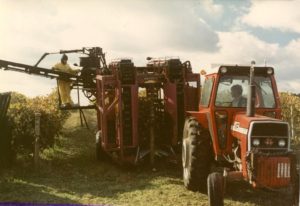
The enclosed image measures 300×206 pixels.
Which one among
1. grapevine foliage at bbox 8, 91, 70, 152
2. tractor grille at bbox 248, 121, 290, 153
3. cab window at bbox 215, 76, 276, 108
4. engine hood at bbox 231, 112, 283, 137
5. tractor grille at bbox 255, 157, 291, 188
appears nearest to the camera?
tractor grille at bbox 255, 157, 291, 188

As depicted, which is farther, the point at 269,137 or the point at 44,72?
the point at 44,72

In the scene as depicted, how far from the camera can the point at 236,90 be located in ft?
26.8

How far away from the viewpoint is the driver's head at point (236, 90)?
8.17 m

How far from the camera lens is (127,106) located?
1074 centimetres

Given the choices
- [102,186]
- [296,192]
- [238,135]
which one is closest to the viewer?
[296,192]

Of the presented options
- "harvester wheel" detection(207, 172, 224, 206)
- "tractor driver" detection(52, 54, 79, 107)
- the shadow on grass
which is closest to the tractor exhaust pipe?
"harvester wheel" detection(207, 172, 224, 206)

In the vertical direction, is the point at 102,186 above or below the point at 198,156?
below

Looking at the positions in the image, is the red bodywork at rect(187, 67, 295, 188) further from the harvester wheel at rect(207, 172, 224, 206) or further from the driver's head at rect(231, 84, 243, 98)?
the harvester wheel at rect(207, 172, 224, 206)

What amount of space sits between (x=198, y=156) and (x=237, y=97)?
1332 millimetres

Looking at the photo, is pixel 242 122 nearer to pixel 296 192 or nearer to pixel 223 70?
pixel 223 70

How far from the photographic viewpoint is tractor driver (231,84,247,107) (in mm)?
8078

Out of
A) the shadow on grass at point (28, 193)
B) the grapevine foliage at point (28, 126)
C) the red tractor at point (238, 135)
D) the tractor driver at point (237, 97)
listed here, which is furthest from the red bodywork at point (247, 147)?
the grapevine foliage at point (28, 126)

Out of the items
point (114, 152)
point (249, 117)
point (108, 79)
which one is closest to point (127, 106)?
point (108, 79)

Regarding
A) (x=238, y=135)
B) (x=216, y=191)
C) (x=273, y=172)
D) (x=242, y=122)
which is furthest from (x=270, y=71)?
(x=216, y=191)
